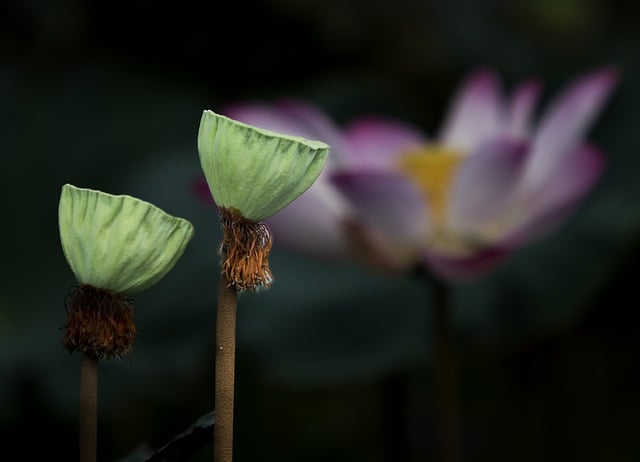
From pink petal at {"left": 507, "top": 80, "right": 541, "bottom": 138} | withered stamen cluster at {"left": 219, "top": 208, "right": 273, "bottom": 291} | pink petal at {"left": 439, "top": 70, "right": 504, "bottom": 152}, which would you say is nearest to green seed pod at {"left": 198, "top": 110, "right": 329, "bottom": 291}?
withered stamen cluster at {"left": 219, "top": 208, "right": 273, "bottom": 291}

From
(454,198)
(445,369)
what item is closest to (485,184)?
(454,198)

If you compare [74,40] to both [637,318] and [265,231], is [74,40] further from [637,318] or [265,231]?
[265,231]

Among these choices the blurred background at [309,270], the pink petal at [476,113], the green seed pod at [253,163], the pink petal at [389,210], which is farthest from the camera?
the blurred background at [309,270]

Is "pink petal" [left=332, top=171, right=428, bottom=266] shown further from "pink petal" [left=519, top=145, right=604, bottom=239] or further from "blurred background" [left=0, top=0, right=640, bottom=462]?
"blurred background" [left=0, top=0, right=640, bottom=462]

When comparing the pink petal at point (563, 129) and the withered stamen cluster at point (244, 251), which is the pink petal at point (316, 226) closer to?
the pink petal at point (563, 129)

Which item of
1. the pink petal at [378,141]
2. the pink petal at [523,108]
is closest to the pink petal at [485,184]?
the pink petal at [523,108]

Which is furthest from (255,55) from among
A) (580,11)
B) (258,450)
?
(258,450)
